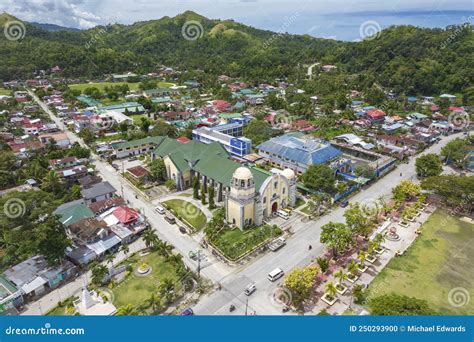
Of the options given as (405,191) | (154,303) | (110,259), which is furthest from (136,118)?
(405,191)

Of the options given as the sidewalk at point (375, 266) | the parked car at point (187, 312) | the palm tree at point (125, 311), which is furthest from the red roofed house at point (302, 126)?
the palm tree at point (125, 311)

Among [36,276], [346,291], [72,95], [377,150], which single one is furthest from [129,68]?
[346,291]

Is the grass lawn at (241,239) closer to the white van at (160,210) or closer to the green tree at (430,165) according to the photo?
the white van at (160,210)

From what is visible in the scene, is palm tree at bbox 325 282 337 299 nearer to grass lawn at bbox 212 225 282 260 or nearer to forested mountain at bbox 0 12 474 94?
grass lawn at bbox 212 225 282 260

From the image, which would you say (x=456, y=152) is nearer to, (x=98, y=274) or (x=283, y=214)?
(x=283, y=214)

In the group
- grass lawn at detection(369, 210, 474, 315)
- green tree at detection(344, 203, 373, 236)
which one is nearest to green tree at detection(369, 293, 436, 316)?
grass lawn at detection(369, 210, 474, 315)

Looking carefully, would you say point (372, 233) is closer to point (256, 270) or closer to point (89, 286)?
point (256, 270)
